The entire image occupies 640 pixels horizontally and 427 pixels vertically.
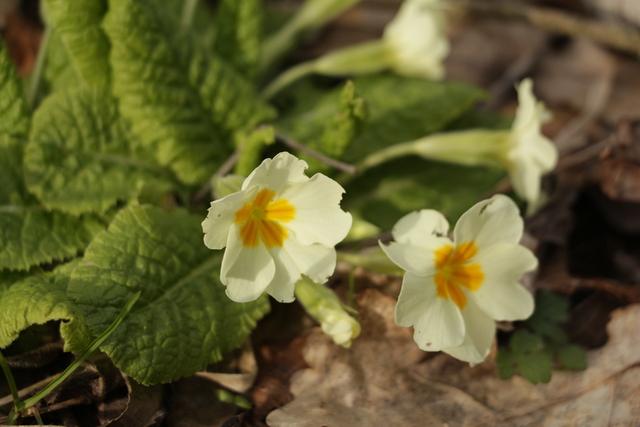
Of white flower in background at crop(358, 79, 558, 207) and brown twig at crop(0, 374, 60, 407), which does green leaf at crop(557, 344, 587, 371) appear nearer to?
white flower in background at crop(358, 79, 558, 207)

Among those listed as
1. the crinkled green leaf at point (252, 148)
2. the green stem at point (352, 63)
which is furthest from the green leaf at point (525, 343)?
the green stem at point (352, 63)

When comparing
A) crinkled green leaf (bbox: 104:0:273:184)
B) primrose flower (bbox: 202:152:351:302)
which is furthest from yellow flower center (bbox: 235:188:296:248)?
crinkled green leaf (bbox: 104:0:273:184)

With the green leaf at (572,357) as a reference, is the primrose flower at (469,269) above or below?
above

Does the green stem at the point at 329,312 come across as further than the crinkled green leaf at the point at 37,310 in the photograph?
Yes

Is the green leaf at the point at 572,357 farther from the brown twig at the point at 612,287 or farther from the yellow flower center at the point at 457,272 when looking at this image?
the yellow flower center at the point at 457,272

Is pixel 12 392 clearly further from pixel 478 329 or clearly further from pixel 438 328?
pixel 478 329

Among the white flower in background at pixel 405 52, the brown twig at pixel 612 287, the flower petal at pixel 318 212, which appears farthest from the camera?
the white flower in background at pixel 405 52

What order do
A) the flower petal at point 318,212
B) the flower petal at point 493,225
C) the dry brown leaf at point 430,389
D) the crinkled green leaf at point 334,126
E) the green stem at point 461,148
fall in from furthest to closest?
1. the green stem at point 461,148
2. the crinkled green leaf at point 334,126
3. the dry brown leaf at point 430,389
4. the flower petal at point 493,225
5. the flower petal at point 318,212
